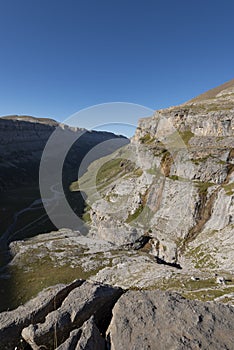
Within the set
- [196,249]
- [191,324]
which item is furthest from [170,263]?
[191,324]

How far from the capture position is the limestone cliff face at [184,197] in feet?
140

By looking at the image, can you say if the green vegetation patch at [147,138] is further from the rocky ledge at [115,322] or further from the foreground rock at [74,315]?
the rocky ledge at [115,322]

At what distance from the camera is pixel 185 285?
2714cm

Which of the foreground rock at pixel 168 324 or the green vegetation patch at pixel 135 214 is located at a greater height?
the foreground rock at pixel 168 324

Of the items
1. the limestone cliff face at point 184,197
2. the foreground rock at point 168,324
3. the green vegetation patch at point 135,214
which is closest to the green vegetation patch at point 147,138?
the limestone cliff face at point 184,197

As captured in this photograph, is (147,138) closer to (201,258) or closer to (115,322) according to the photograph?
(201,258)

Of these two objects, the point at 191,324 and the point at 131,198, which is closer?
the point at 191,324

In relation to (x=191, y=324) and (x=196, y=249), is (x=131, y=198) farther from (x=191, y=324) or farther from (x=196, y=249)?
(x=191, y=324)

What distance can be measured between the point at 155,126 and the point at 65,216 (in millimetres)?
54218

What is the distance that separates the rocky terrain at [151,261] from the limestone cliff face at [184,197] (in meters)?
0.25

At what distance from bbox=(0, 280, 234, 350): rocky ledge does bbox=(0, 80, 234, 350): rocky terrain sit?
0.14 feet

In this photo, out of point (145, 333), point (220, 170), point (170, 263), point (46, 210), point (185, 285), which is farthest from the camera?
point (46, 210)

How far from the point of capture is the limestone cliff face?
42.8 meters

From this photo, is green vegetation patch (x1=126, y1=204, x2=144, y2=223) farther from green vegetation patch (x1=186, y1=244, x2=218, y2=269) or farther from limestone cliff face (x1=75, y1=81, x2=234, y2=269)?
green vegetation patch (x1=186, y1=244, x2=218, y2=269)
